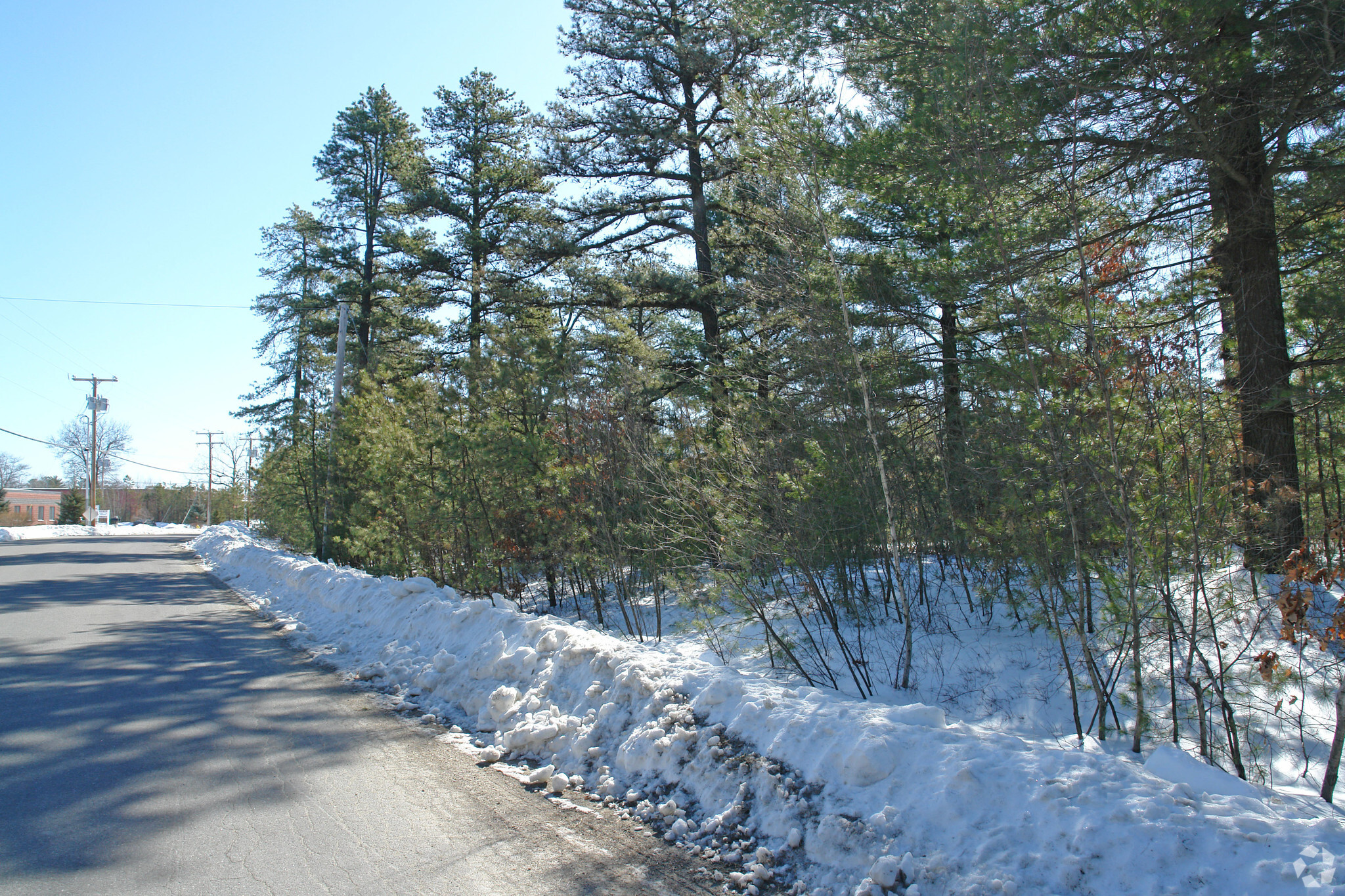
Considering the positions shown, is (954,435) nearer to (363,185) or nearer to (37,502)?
(363,185)

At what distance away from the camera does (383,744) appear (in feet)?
18.2

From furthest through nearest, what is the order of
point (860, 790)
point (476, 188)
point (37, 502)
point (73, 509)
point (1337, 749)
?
point (37, 502)
point (73, 509)
point (476, 188)
point (1337, 749)
point (860, 790)

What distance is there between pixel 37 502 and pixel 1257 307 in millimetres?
125801

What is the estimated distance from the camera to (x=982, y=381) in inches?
269

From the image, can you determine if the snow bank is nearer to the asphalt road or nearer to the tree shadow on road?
the asphalt road

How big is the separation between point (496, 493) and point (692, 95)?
9.55m

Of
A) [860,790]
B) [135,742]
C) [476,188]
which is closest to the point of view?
[860,790]

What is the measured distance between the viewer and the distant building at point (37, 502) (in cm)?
9106

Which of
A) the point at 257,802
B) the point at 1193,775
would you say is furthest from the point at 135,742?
the point at 1193,775

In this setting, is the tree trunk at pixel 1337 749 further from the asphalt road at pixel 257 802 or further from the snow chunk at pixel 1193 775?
the asphalt road at pixel 257 802

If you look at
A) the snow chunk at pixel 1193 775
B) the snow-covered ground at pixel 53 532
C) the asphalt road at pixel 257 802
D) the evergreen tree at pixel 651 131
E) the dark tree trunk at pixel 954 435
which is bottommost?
the asphalt road at pixel 257 802

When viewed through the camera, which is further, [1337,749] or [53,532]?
[53,532]

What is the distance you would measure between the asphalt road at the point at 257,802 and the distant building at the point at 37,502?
10649cm

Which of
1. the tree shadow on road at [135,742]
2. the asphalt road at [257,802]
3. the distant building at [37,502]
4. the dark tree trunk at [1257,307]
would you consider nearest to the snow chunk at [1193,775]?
the asphalt road at [257,802]
